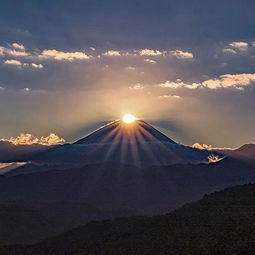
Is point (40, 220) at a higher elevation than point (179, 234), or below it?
below

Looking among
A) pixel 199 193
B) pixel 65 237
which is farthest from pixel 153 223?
pixel 199 193

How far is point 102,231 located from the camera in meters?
69.8

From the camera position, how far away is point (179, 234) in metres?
56.4

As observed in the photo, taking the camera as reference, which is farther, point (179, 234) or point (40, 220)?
point (40, 220)

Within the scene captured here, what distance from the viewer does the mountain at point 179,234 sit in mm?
51438

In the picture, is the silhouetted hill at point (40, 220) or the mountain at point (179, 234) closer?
the mountain at point (179, 234)

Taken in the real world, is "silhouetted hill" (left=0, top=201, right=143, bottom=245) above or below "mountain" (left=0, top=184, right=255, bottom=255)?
below

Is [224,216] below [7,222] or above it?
above

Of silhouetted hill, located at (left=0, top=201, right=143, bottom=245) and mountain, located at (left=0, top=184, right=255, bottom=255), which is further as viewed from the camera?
silhouetted hill, located at (left=0, top=201, right=143, bottom=245)

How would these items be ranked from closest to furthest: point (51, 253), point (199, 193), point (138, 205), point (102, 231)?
point (51, 253), point (102, 231), point (138, 205), point (199, 193)

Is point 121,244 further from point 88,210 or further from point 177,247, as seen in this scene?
point 88,210

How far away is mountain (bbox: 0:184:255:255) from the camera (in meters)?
51.4

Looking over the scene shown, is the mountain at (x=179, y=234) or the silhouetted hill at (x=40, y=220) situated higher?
the mountain at (x=179, y=234)

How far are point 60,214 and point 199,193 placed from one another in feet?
234
